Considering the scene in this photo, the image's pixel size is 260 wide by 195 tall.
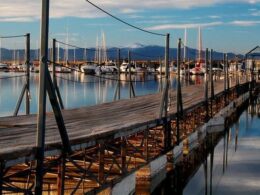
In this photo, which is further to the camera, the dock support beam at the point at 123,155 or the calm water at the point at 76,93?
the calm water at the point at 76,93

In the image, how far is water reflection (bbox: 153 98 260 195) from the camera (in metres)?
18.9

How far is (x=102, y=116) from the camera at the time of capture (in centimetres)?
1678

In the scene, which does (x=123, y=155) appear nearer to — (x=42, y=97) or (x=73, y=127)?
(x=73, y=127)

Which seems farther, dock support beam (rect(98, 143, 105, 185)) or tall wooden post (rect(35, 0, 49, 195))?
dock support beam (rect(98, 143, 105, 185))

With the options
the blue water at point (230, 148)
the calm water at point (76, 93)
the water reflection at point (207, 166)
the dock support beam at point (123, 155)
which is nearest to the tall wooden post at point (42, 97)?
the dock support beam at point (123, 155)

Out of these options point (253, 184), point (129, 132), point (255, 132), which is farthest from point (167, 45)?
point (255, 132)

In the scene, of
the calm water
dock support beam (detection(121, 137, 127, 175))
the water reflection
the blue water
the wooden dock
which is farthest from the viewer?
the calm water

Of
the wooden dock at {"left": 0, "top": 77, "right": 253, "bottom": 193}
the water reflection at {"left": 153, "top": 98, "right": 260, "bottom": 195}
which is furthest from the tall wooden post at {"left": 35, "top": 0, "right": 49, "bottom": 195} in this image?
the water reflection at {"left": 153, "top": 98, "right": 260, "bottom": 195}

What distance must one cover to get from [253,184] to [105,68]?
376 ft

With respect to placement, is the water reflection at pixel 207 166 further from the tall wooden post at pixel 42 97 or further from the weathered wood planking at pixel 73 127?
the tall wooden post at pixel 42 97

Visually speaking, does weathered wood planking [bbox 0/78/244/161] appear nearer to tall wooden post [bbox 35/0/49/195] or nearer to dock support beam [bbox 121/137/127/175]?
tall wooden post [bbox 35/0/49/195]

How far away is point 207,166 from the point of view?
23547 mm

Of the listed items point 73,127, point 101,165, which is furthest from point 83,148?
point 73,127

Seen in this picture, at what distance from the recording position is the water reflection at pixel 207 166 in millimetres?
18891
